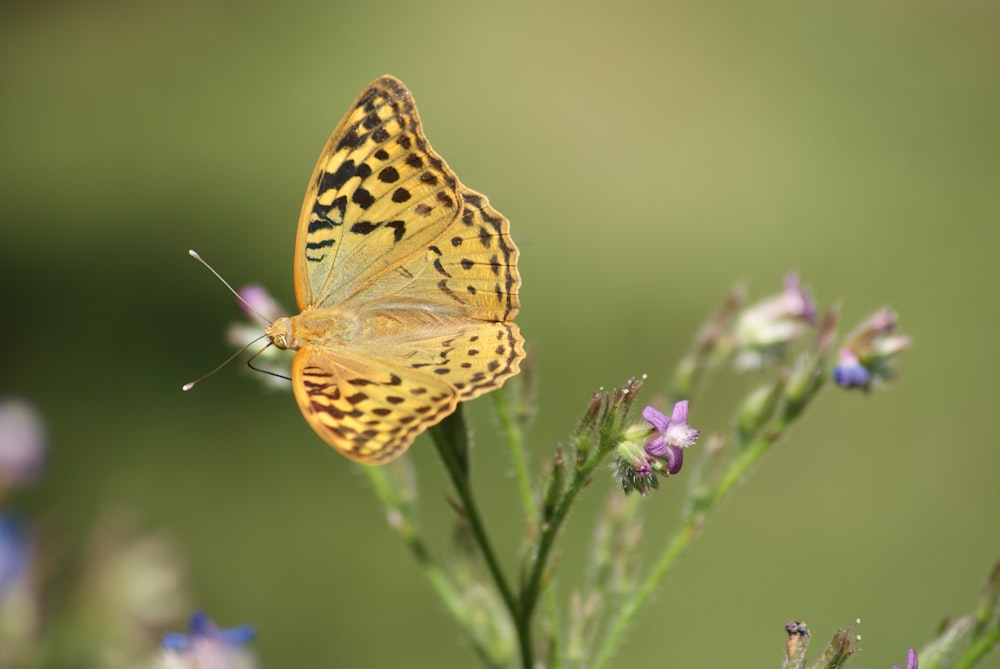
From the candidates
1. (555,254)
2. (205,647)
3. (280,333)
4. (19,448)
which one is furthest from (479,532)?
(555,254)

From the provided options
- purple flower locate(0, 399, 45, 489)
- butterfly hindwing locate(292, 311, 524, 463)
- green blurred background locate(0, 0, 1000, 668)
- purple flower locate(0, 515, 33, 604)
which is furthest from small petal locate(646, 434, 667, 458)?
green blurred background locate(0, 0, 1000, 668)

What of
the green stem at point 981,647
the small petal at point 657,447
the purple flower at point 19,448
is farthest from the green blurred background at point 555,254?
the small petal at point 657,447

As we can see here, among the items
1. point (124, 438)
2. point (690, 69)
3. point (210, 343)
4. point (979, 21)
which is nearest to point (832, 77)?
point (690, 69)

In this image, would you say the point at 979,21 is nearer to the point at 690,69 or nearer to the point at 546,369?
the point at 690,69

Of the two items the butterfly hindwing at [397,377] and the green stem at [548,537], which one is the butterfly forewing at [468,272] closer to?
the butterfly hindwing at [397,377]

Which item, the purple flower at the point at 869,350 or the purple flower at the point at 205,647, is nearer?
the purple flower at the point at 205,647

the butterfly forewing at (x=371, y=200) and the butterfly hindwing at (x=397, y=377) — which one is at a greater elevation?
the butterfly forewing at (x=371, y=200)

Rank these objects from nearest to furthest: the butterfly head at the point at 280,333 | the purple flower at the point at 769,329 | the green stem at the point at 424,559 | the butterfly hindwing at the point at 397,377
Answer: the butterfly hindwing at the point at 397,377 < the green stem at the point at 424,559 < the butterfly head at the point at 280,333 < the purple flower at the point at 769,329
